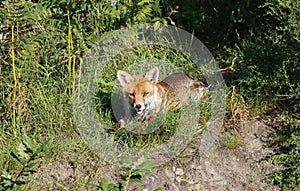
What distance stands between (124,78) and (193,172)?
42.7 inches

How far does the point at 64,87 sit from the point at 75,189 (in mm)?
1154

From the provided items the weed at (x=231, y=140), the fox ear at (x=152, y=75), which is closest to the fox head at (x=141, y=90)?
the fox ear at (x=152, y=75)

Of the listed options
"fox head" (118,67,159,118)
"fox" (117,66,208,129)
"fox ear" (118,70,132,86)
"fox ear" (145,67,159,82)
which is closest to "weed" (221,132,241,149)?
"fox" (117,66,208,129)

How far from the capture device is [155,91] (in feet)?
17.6

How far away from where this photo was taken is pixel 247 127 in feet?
17.8

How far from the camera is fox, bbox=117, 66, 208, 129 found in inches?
206

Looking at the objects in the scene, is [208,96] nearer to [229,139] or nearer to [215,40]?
[229,139]

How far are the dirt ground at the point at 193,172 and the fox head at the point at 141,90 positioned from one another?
0.55 m

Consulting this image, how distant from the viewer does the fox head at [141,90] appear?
205 inches

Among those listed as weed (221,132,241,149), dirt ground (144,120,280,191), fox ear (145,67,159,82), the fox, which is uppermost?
fox ear (145,67,159,82)

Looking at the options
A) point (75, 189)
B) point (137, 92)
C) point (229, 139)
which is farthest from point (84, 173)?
point (229, 139)

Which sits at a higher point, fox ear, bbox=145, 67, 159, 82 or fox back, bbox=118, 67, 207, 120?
fox ear, bbox=145, 67, 159, 82

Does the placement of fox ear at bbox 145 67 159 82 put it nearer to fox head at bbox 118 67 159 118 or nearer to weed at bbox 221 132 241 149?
fox head at bbox 118 67 159 118

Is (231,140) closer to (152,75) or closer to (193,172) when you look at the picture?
(193,172)
